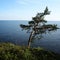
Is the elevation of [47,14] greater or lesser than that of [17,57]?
greater

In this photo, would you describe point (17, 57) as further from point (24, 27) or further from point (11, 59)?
point (24, 27)

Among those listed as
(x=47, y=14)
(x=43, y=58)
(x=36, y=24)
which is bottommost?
(x=43, y=58)

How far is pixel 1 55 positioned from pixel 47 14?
18069 mm

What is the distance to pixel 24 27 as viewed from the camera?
28672 mm

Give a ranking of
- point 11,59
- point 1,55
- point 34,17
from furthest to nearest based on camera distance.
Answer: point 34,17 < point 1,55 < point 11,59

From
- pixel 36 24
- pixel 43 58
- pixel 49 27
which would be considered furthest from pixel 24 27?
pixel 43 58

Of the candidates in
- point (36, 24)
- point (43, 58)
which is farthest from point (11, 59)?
point (36, 24)

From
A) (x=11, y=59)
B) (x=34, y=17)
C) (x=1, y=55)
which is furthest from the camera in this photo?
(x=34, y=17)

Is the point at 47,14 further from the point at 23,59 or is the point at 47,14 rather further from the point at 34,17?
the point at 23,59

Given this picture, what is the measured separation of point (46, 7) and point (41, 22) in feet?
10.4

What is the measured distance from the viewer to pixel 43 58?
523 inches

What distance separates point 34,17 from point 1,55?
16099 millimetres

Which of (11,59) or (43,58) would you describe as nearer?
(11,59)

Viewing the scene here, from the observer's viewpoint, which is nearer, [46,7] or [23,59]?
[23,59]
